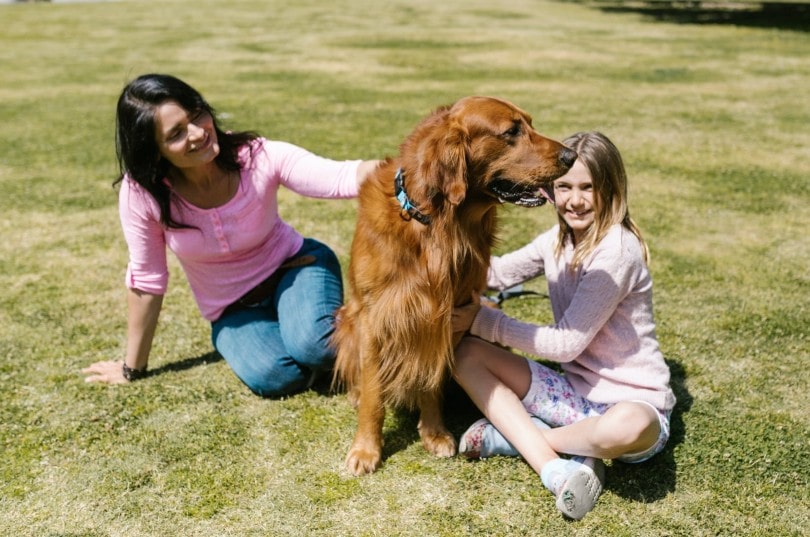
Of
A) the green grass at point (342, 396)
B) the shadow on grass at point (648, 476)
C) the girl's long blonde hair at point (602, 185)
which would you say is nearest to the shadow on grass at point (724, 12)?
the green grass at point (342, 396)

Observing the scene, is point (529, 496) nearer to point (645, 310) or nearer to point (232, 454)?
point (645, 310)

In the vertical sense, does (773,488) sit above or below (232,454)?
above

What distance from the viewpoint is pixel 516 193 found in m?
3.13

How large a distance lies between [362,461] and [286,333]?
0.97 meters

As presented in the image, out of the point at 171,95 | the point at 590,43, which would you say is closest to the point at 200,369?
the point at 171,95

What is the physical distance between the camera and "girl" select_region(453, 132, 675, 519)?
3.13 metres

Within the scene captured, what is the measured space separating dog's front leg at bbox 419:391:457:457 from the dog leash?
2.92 ft

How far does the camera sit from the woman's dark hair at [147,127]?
3.52 metres

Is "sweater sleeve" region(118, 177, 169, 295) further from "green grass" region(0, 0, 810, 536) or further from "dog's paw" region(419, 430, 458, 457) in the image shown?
"dog's paw" region(419, 430, 458, 457)

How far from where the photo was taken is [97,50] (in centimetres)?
1848

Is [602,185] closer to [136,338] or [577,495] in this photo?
[577,495]

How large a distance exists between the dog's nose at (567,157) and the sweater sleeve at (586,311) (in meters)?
0.43

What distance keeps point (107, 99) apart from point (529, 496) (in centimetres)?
1155

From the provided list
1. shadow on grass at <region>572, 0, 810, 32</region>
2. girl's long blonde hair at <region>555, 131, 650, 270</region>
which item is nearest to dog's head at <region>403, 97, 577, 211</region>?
girl's long blonde hair at <region>555, 131, 650, 270</region>
